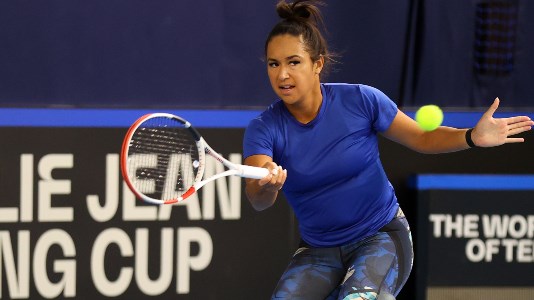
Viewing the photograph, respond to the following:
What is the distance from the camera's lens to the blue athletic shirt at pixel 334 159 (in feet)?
12.2

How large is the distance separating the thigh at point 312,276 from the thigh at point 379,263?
5cm

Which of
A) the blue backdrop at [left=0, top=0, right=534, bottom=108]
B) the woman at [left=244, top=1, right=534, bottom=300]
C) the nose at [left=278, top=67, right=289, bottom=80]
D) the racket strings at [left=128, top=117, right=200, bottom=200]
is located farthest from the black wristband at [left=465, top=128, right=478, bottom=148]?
the blue backdrop at [left=0, top=0, right=534, bottom=108]

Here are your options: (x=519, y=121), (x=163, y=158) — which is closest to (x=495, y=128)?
(x=519, y=121)

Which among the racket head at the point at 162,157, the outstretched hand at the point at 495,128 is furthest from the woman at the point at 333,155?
the racket head at the point at 162,157

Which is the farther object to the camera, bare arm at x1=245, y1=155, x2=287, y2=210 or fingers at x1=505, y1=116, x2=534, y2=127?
fingers at x1=505, y1=116, x2=534, y2=127

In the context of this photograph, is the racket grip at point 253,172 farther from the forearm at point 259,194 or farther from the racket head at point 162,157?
the racket head at point 162,157

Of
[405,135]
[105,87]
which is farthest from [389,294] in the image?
[105,87]

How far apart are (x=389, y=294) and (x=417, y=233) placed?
1723mm

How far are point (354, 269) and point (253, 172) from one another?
60cm

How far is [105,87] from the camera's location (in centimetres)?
520

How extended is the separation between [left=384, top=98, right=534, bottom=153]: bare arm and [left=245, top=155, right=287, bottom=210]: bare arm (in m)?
0.53

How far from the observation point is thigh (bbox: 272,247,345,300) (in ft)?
12.2

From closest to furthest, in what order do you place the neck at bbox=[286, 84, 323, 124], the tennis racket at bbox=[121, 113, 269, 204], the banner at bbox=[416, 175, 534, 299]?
the neck at bbox=[286, 84, 323, 124], the tennis racket at bbox=[121, 113, 269, 204], the banner at bbox=[416, 175, 534, 299]

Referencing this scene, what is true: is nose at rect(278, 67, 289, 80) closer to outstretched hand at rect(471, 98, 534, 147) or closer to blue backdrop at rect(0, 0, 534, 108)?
outstretched hand at rect(471, 98, 534, 147)
